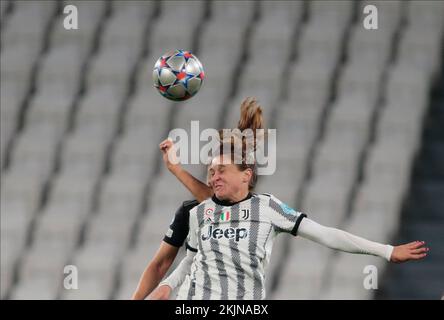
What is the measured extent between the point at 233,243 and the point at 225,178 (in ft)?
0.61

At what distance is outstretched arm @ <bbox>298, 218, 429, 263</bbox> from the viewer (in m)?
3.25

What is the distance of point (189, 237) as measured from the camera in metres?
3.40

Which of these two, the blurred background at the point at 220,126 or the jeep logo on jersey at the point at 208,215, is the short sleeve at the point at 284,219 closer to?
the jeep logo on jersey at the point at 208,215

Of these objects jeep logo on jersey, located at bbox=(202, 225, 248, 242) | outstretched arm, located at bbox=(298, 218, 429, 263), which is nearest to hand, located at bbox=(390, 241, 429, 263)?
outstretched arm, located at bbox=(298, 218, 429, 263)

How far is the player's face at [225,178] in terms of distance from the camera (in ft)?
10.8

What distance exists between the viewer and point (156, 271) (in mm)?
3457

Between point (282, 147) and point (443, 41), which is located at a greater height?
point (443, 41)

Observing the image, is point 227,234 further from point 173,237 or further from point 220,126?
point 220,126

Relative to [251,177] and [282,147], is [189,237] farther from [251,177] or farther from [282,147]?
[282,147]

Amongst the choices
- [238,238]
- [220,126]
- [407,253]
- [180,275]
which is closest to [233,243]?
[238,238]

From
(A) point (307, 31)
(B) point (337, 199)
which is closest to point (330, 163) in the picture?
(B) point (337, 199)

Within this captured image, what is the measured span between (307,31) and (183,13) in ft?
2.25

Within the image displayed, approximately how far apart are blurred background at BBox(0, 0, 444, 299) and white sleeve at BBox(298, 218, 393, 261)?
2096 mm

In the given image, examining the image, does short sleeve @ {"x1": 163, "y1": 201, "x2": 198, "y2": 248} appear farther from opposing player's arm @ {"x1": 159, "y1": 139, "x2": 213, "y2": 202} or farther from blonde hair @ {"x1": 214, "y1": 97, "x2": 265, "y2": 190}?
blonde hair @ {"x1": 214, "y1": 97, "x2": 265, "y2": 190}
